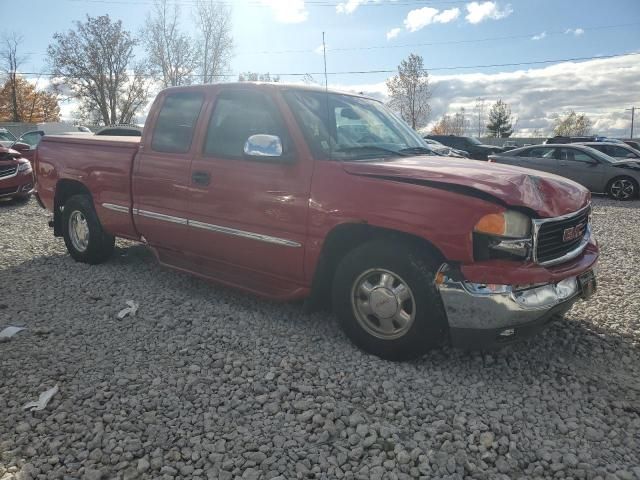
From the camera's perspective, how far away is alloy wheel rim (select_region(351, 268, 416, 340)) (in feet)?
10.8

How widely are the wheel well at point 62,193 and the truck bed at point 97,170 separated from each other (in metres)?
0.05

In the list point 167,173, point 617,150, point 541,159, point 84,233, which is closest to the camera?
point 167,173

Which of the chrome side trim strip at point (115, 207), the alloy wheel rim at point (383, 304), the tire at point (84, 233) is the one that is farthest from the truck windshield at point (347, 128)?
the tire at point (84, 233)

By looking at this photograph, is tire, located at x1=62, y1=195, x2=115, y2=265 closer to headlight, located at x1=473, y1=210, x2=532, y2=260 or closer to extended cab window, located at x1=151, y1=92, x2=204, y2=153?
extended cab window, located at x1=151, y1=92, x2=204, y2=153

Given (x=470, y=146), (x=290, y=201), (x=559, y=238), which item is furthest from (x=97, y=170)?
(x=470, y=146)

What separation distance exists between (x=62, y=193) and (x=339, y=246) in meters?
3.91

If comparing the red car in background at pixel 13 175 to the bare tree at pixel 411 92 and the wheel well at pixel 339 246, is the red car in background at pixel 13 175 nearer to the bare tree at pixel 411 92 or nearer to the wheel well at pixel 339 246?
the wheel well at pixel 339 246

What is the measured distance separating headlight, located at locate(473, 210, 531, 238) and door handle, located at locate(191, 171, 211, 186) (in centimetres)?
224

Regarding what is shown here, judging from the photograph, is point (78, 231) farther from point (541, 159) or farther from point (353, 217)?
point (541, 159)

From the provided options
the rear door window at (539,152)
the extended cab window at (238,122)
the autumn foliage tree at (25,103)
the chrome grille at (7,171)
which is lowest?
the rear door window at (539,152)

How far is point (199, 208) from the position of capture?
433cm

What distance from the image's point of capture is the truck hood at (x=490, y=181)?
304cm

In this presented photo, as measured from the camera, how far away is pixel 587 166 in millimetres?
13883

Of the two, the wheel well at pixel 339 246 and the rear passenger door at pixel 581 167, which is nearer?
the wheel well at pixel 339 246
